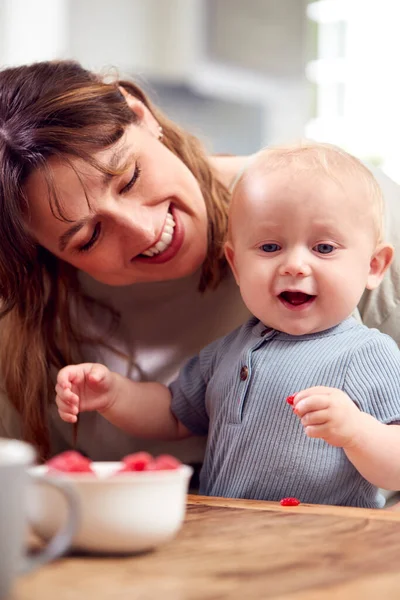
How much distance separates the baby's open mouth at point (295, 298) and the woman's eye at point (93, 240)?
0.36 meters

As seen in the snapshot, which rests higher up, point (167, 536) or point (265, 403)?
point (167, 536)

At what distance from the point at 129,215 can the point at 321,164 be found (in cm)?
33

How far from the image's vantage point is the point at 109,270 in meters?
1.50

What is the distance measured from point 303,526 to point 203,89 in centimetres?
407

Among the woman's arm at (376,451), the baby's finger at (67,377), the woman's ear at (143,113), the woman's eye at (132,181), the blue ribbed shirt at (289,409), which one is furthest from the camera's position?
the woman's ear at (143,113)

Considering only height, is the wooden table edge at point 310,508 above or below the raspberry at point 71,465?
below

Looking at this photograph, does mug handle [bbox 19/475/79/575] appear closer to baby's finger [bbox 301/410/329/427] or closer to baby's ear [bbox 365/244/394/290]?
baby's finger [bbox 301/410/329/427]

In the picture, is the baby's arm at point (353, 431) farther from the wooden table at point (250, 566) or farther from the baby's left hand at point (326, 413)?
the wooden table at point (250, 566)

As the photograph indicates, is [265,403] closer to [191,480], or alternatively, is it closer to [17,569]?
[191,480]

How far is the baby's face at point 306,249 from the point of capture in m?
1.24

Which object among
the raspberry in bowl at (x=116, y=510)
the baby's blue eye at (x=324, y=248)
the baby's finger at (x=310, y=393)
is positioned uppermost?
the baby's blue eye at (x=324, y=248)

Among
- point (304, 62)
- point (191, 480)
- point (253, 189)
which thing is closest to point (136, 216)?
point (253, 189)

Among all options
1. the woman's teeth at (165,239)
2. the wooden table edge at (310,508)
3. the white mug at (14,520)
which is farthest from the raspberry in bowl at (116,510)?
the woman's teeth at (165,239)

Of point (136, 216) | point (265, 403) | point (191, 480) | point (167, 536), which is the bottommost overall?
point (191, 480)
